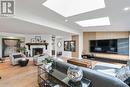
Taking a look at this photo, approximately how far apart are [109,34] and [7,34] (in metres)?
7.71

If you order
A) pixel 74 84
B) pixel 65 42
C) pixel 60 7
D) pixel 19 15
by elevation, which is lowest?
pixel 74 84

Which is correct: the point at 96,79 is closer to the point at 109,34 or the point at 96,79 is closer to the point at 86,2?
the point at 86,2

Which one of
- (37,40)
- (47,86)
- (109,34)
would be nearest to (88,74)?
(47,86)

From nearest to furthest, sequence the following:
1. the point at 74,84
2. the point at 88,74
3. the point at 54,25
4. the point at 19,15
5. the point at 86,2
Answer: the point at 74,84, the point at 88,74, the point at 86,2, the point at 19,15, the point at 54,25

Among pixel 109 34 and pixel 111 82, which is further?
pixel 109 34

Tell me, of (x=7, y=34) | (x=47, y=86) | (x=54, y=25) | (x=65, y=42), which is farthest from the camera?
(x=65, y=42)

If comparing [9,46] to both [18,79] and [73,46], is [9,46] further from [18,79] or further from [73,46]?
[18,79]

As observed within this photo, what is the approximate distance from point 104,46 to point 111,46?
506 mm

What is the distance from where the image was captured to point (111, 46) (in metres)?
7.29

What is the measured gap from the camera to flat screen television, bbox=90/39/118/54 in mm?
7188

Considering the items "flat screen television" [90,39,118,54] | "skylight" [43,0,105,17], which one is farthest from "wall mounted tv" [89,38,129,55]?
"skylight" [43,0,105,17]

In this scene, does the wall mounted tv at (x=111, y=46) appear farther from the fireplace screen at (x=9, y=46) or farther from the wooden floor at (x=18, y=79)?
the fireplace screen at (x=9, y=46)

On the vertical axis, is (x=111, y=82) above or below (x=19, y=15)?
below

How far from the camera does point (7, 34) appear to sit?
26.3ft
